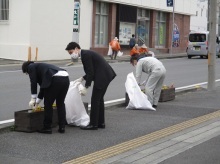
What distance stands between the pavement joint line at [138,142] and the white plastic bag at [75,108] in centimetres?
130

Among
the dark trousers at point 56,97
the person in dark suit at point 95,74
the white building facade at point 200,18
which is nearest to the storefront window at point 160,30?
the white building facade at point 200,18

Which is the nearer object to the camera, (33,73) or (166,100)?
(33,73)

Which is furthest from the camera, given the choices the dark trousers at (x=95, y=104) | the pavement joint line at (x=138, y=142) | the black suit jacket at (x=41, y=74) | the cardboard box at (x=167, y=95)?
the cardboard box at (x=167, y=95)

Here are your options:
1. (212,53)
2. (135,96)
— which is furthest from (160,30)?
(135,96)

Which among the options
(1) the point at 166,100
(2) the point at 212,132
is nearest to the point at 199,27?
(1) the point at 166,100

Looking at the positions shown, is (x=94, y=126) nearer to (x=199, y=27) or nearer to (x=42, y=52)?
(x=42, y=52)

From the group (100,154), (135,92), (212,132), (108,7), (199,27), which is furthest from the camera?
(199,27)

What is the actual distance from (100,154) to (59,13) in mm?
22903

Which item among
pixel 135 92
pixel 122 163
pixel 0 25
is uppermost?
pixel 0 25

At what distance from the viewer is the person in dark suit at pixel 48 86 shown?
804 centimetres

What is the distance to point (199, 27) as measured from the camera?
173 feet

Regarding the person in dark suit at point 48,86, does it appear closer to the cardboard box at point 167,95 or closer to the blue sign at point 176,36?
the cardboard box at point 167,95

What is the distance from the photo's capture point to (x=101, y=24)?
34031 millimetres

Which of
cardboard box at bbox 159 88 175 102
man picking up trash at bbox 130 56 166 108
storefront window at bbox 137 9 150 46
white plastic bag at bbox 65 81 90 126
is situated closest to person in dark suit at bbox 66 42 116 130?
white plastic bag at bbox 65 81 90 126
